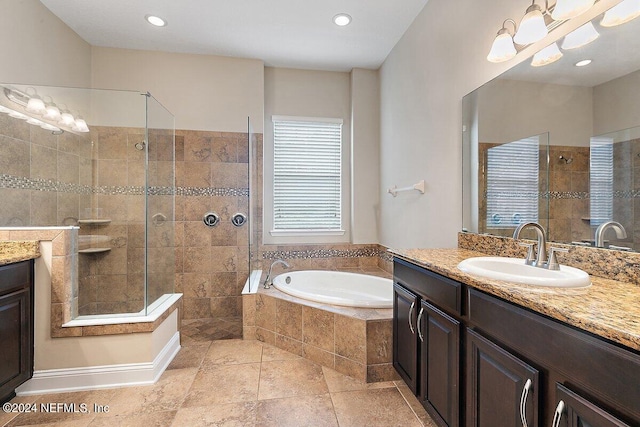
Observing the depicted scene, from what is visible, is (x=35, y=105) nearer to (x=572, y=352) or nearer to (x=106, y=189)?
(x=106, y=189)

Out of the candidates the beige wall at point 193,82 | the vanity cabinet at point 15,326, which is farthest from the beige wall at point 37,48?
the vanity cabinet at point 15,326

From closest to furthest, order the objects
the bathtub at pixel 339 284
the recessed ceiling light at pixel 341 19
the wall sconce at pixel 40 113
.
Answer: the wall sconce at pixel 40 113 → the recessed ceiling light at pixel 341 19 → the bathtub at pixel 339 284

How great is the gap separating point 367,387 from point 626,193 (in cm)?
169

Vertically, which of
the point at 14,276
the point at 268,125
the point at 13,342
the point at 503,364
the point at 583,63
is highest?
the point at 268,125

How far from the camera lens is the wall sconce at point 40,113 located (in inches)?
80.4

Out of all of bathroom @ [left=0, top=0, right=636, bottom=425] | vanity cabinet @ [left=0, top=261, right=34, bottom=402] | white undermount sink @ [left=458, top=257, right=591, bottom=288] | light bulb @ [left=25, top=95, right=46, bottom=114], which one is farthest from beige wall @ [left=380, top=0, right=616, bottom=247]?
light bulb @ [left=25, top=95, right=46, bottom=114]

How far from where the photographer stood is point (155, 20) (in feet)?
8.39

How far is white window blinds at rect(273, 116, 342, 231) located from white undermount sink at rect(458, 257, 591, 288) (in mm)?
2228

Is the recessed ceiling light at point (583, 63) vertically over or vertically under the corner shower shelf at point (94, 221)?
over

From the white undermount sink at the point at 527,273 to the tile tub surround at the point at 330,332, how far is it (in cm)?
82

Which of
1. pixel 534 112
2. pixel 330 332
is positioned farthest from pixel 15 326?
pixel 534 112

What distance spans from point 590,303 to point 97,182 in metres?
3.28

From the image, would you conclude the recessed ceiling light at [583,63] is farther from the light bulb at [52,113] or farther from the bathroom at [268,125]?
the light bulb at [52,113]

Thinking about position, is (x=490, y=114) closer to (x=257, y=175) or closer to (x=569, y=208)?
(x=569, y=208)
